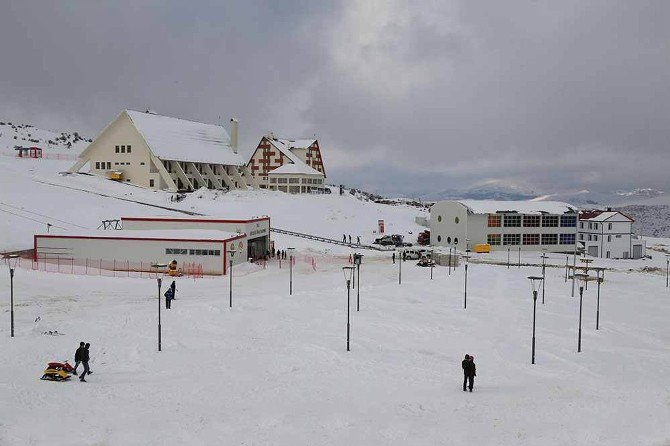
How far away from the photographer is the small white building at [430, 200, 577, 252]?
235ft

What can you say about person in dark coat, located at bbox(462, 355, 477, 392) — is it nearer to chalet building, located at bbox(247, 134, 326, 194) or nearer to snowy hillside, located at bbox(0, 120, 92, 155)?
chalet building, located at bbox(247, 134, 326, 194)

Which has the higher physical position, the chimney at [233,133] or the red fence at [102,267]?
the chimney at [233,133]

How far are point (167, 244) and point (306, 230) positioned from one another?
98.1 ft

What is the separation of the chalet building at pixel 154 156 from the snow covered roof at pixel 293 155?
28.4 ft

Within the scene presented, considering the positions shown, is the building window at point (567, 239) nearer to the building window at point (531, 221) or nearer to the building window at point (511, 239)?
the building window at point (531, 221)

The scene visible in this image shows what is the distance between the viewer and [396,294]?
39.9 meters

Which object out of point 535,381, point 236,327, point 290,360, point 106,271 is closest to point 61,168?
point 106,271

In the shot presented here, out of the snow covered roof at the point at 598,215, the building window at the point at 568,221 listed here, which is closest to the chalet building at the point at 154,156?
the building window at the point at 568,221

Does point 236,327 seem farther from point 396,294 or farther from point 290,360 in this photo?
point 396,294

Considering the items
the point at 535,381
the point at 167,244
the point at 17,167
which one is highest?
the point at 17,167

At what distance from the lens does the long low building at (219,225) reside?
183 feet

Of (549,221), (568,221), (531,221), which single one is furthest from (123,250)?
(568,221)

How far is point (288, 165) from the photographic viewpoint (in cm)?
10338

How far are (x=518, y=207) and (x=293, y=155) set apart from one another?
49967mm
